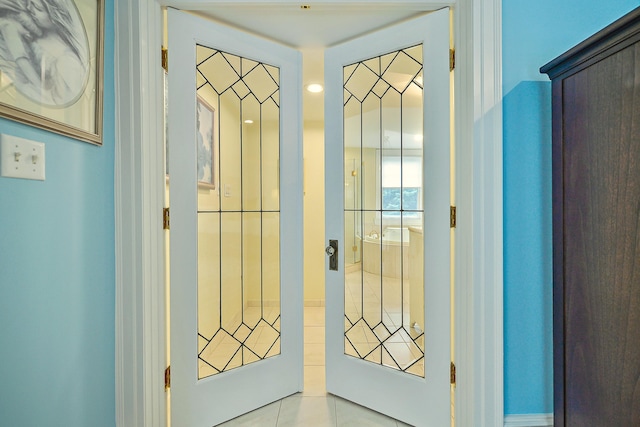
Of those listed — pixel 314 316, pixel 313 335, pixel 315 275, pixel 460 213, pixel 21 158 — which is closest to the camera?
pixel 21 158

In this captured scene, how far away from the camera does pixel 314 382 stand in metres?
2.06

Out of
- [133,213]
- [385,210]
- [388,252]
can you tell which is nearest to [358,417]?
[388,252]

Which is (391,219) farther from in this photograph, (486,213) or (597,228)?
(597,228)

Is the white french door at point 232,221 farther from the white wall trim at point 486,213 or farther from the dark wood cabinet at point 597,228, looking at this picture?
the dark wood cabinet at point 597,228

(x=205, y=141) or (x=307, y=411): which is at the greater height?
(x=205, y=141)

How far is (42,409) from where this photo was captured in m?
0.94

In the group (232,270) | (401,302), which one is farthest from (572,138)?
(232,270)

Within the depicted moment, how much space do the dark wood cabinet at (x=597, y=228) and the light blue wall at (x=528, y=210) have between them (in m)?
0.12

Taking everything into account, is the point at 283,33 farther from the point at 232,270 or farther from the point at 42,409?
the point at 42,409

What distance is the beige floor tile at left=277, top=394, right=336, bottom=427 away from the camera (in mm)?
1646

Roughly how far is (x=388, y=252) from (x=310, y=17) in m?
1.40

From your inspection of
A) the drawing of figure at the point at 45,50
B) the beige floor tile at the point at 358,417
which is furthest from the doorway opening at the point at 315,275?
the drawing of figure at the point at 45,50

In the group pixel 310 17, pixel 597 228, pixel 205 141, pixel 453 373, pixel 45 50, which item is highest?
pixel 310 17

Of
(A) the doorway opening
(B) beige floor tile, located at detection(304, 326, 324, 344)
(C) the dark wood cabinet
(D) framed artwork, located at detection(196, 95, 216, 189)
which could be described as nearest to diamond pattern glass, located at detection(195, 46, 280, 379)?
(D) framed artwork, located at detection(196, 95, 216, 189)
